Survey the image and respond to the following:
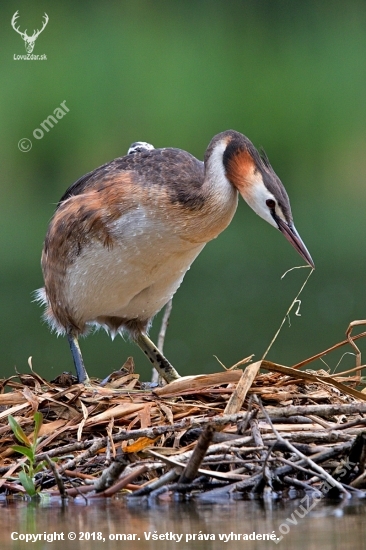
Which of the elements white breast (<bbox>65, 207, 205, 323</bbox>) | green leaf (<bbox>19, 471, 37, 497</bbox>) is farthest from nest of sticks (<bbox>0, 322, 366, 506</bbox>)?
white breast (<bbox>65, 207, 205, 323</bbox>)

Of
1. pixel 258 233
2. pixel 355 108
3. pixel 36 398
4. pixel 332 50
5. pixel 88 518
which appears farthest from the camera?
pixel 332 50

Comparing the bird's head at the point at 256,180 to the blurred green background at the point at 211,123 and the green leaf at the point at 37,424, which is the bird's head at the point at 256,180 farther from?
the blurred green background at the point at 211,123

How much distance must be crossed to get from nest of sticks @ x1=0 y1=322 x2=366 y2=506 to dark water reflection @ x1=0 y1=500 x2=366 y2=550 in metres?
0.13

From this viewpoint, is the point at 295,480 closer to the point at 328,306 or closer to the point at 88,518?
the point at 88,518

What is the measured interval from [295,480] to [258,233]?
11.2m

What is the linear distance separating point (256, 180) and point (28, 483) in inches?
79.1

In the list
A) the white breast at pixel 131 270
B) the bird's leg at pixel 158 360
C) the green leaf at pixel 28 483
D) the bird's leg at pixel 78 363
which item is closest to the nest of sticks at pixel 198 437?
the green leaf at pixel 28 483

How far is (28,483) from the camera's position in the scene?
4.61m

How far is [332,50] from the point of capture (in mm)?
18781

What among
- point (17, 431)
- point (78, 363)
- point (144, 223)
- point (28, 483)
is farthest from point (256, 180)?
point (28, 483)

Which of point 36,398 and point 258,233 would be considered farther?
point 258,233

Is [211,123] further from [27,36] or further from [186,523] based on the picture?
[186,523]

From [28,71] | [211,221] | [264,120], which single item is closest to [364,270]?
[264,120]

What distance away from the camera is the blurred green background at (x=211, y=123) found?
11969 millimetres
